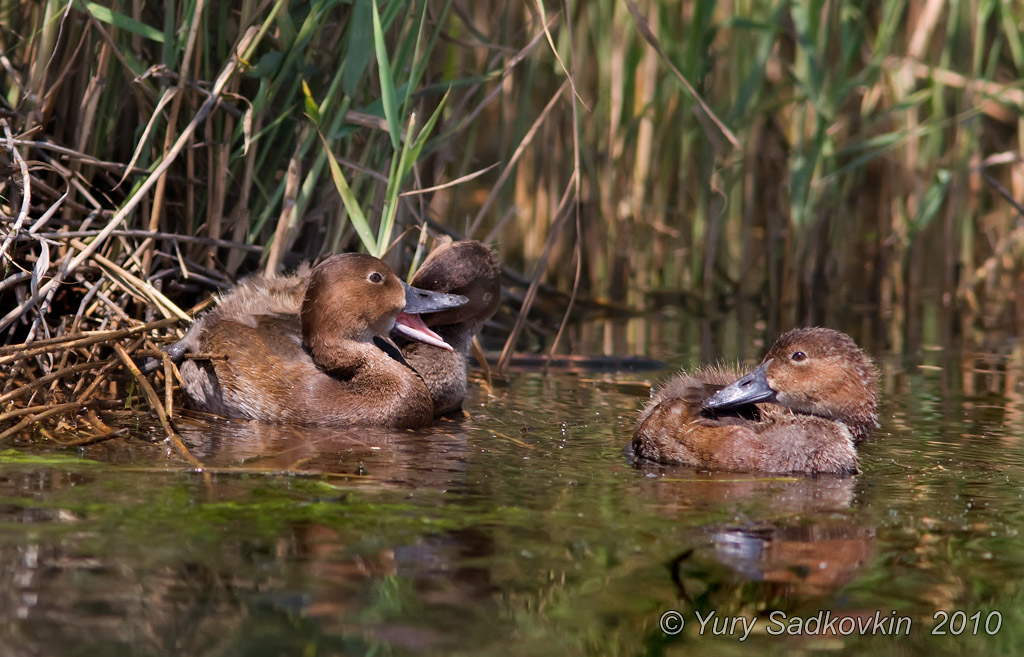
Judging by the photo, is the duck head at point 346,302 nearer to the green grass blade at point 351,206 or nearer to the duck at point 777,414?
the green grass blade at point 351,206

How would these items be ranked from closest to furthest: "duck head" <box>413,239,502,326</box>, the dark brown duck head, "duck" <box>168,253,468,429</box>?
1. the dark brown duck head
2. "duck" <box>168,253,468,429</box>
3. "duck head" <box>413,239,502,326</box>

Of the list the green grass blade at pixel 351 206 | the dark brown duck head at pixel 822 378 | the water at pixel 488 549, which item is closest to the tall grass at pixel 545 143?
the green grass blade at pixel 351 206

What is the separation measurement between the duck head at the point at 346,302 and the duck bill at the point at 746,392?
1.46 m

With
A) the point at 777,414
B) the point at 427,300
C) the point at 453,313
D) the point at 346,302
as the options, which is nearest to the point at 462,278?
the point at 453,313

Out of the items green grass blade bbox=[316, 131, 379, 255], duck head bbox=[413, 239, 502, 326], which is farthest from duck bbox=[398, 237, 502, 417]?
green grass blade bbox=[316, 131, 379, 255]

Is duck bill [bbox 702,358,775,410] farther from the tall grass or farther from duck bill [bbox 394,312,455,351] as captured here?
duck bill [bbox 394,312,455,351]

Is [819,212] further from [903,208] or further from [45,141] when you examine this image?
[45,141]

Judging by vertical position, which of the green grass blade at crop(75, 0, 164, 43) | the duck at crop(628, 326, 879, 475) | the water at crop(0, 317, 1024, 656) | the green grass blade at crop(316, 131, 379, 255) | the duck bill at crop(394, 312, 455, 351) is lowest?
the water at crop(0, 317, 1024, 656)

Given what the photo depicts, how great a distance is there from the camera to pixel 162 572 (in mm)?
3068

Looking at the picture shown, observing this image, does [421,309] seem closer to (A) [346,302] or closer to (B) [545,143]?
(A) [346,302]

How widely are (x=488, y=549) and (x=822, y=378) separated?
202 cm

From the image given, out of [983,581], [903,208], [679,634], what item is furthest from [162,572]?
[903,208]

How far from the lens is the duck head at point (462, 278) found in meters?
5.83

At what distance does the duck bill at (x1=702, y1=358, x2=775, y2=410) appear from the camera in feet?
15.5
